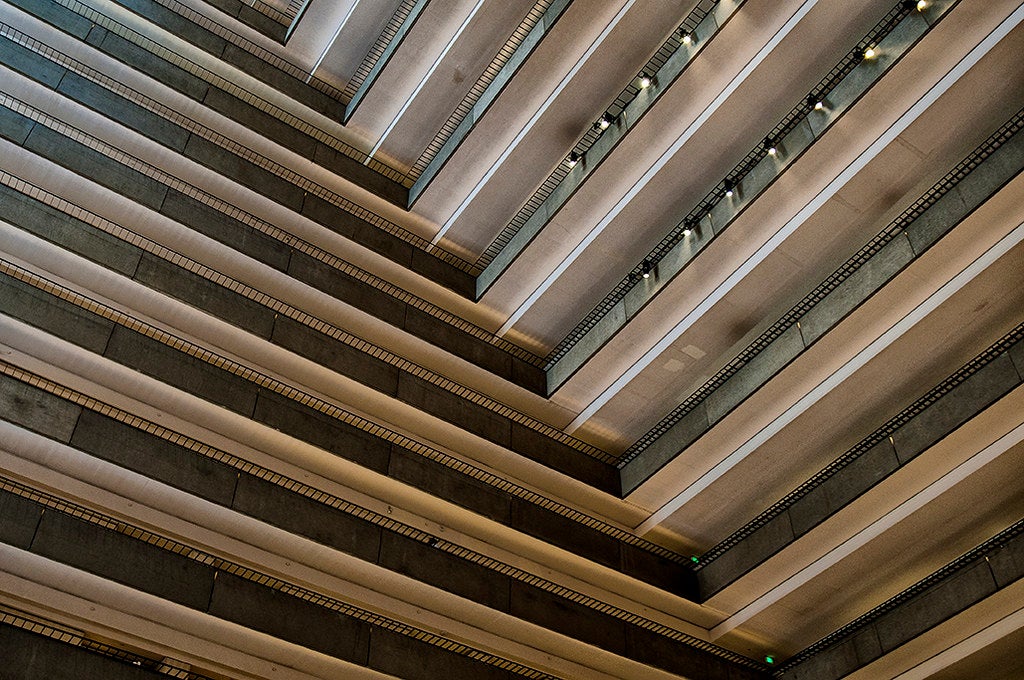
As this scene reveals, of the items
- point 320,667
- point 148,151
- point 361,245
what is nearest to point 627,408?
point 361,245

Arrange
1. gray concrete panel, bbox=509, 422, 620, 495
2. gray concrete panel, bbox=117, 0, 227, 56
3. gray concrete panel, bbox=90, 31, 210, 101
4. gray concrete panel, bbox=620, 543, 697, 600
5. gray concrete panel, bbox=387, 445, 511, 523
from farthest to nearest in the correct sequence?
gray concrete panel, bbox=117, 0, 227, 56
gray concrete panel, bbox=509, 422, 620, 495
gray concrete panel, bbox=620, 543, 697, 600
gray concrete panel, bbox=90, 31, 210, 101
gray concrete panel, bbox=387, 445, 511, 523

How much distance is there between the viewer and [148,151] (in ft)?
47.5

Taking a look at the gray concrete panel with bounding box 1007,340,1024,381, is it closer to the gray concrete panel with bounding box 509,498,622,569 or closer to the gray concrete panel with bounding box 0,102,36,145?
the gray concrete panel with bounding box 509,498,622,569

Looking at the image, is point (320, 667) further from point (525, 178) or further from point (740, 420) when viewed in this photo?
point (525, 178)

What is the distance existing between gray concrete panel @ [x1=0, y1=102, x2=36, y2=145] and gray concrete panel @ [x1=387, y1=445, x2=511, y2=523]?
22.3 feet

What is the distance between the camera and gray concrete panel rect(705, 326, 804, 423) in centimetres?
1428

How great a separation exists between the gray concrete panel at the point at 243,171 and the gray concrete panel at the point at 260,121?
30.9 inches

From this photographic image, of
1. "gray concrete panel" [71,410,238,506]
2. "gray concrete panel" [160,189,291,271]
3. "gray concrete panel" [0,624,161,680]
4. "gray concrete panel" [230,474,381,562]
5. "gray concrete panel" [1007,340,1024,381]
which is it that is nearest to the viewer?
"gray concrete panel" [0,624,161,680]

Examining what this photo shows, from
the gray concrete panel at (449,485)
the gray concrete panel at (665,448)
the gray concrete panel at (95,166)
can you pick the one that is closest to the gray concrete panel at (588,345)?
the gray concrete panel at (665,448)

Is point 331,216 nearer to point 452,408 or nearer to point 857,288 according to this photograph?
point 452,408

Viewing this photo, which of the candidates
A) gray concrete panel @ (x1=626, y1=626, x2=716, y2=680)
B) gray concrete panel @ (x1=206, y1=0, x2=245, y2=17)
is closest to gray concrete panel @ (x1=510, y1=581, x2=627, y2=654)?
gray concrete panel @ (x1=626, y1=626, x2=716, y2=680)

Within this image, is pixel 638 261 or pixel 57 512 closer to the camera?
pixel 57 512

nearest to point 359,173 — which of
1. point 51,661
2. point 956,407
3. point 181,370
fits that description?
point 181,370

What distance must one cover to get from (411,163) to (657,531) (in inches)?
311
